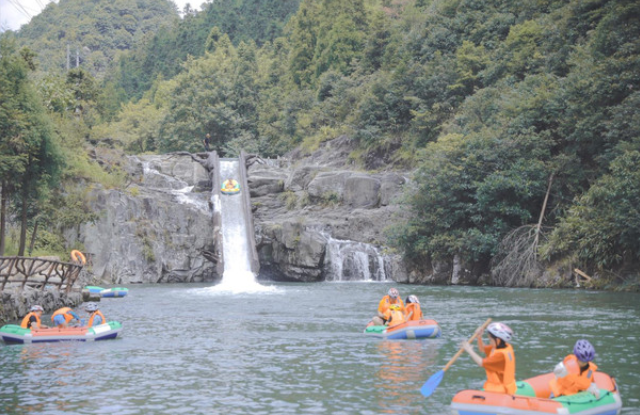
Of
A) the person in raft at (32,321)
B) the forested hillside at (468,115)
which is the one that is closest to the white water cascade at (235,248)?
the forested hillside at (468,115)

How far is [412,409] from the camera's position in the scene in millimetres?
10336

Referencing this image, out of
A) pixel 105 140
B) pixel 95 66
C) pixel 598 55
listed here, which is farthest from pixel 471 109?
pixel 95 66

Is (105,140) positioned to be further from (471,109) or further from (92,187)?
(471,109)

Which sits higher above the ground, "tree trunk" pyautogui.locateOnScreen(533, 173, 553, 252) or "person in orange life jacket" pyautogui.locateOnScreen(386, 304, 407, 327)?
"tree trunk" pyautogui.locateOnScreen(533, 173, 553, 252)

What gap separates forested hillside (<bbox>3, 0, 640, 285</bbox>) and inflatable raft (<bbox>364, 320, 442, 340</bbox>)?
11806mm

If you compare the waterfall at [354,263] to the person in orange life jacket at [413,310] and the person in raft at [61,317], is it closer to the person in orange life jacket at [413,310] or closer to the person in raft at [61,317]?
the person in orange life jacket at [413,310]

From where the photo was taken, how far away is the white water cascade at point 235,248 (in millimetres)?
34438

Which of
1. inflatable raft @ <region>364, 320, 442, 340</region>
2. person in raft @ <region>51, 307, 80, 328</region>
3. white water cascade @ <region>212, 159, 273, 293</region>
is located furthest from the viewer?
white water cascade @ <region>212, 159, 273, 293</region>

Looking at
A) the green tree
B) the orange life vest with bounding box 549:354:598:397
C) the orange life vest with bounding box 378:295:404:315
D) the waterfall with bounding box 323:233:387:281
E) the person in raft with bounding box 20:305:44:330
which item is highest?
the green tree

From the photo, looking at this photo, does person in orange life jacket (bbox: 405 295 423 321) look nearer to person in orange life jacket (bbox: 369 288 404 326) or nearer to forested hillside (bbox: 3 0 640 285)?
person in orange life jacket (bbox: 369 288 404 326)

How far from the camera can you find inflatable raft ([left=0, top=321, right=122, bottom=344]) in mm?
16484

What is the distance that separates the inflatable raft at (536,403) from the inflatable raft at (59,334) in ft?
33.2

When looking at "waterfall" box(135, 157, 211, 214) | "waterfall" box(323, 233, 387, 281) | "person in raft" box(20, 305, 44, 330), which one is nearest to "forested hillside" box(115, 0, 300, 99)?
"waterfall" box(135, 157, 211, 214)

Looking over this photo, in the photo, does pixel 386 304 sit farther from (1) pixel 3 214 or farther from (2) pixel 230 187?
(2) pixel 230 187
